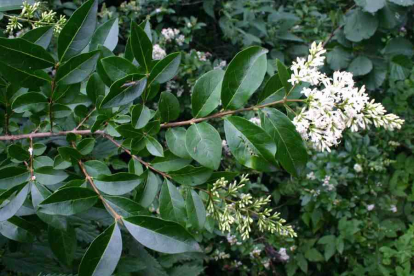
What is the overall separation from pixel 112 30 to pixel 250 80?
370mm

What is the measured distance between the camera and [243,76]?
81cm

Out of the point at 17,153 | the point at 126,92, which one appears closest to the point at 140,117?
the point at 126,92

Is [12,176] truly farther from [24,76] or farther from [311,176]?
[311,176]

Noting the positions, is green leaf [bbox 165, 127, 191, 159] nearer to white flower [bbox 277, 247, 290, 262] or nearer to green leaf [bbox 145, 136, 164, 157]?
green leaf [bbox 145, 136, 164, 157]

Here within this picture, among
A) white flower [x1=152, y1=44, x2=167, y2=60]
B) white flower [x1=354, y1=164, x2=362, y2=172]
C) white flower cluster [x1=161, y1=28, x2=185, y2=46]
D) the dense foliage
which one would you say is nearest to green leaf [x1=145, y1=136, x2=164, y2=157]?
the dense foliage

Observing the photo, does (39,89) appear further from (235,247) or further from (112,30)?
(235,247)

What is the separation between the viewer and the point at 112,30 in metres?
0.99

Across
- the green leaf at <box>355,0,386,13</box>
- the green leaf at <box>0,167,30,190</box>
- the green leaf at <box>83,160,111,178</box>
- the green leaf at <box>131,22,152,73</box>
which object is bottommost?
the green leaf at <box>355,0,386,13</box>

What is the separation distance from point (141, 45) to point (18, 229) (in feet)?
1.59

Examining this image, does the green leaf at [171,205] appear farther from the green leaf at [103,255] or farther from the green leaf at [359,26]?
the green leaf at [359,26]

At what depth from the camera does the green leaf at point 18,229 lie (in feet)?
3.07

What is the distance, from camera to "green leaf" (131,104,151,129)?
819 millimetres

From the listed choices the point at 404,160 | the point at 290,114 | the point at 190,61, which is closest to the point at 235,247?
the point at 190,61

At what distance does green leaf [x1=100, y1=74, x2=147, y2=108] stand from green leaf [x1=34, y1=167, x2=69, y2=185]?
0.58 ft
